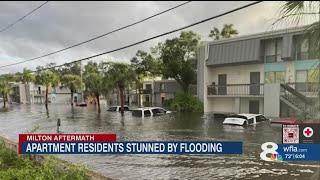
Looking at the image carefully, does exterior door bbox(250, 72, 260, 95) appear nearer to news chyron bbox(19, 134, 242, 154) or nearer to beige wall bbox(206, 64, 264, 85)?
beige wall bbox(206, 64, 264, 85)

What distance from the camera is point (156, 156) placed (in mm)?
14805

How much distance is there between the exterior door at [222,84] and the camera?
3516cm

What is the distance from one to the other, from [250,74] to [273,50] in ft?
12.1

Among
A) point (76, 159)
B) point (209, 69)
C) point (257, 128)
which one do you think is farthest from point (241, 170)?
point (209, 69)

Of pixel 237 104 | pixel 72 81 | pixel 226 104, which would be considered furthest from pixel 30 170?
pixel 72 81

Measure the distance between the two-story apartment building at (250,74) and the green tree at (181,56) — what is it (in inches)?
393

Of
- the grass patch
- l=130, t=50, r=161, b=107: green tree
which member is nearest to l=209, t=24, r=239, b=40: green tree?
l=130, t=50, r=161, b=107: green tree

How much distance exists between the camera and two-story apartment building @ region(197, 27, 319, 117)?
2872 centimetres

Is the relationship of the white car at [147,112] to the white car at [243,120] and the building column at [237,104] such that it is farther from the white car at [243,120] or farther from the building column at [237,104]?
the white car at [243,120]

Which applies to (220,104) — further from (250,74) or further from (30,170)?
(30,170)

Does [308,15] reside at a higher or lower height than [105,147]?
higher

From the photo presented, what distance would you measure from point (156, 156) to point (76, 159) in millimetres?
3864

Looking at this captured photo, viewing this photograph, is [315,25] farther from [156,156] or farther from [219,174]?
[156,156]

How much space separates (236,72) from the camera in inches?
1380
